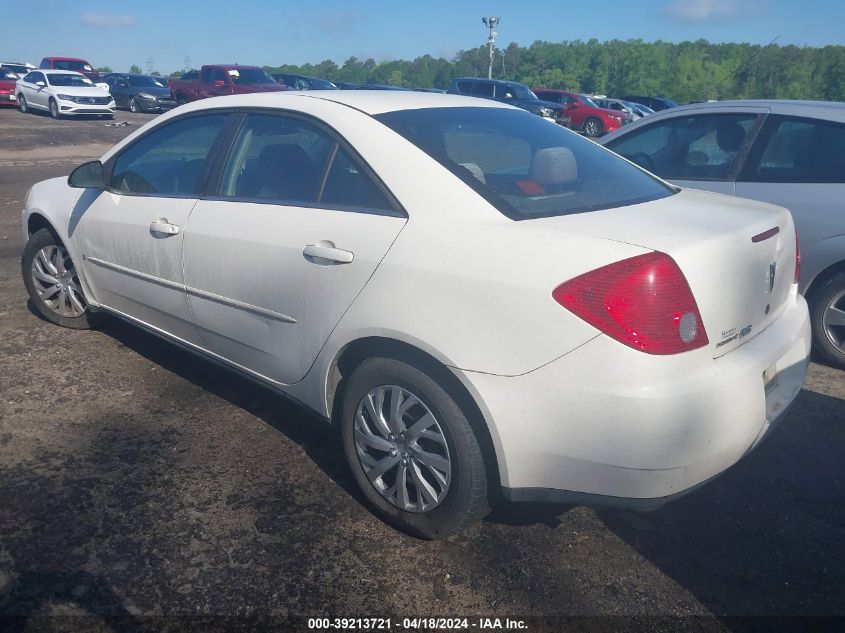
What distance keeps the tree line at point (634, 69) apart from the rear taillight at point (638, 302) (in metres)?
75.2

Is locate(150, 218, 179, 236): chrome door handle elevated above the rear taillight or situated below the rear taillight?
below

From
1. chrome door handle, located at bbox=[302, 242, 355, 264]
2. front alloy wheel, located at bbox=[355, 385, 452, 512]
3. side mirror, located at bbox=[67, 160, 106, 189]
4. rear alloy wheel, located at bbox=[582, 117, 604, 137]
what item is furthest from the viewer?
rear alloy wheel, located at bbox=[582, 117, 604, 137]

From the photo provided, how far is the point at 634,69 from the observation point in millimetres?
88062

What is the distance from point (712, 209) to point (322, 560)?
1985mm

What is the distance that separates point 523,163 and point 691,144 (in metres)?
2.43

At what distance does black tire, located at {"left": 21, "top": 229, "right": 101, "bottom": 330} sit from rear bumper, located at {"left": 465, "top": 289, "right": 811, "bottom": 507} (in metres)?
3.40

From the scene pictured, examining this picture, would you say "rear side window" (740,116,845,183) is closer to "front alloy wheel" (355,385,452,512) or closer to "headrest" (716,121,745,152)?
"headrest" (716,121,745,152)

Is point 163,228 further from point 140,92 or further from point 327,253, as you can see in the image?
point 140,92

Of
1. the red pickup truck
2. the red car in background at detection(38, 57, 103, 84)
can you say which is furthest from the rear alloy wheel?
the red car in background at detection(38, 57, 103, 84)

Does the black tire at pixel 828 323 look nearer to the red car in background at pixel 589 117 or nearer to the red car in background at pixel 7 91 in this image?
the red car in background at pixel 589 117

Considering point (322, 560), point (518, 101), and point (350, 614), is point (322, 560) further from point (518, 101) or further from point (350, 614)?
point (518, 101)

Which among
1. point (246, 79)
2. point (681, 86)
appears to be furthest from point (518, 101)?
point (681, 86)

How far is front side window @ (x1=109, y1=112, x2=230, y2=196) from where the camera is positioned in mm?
3635

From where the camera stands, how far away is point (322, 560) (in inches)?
103
